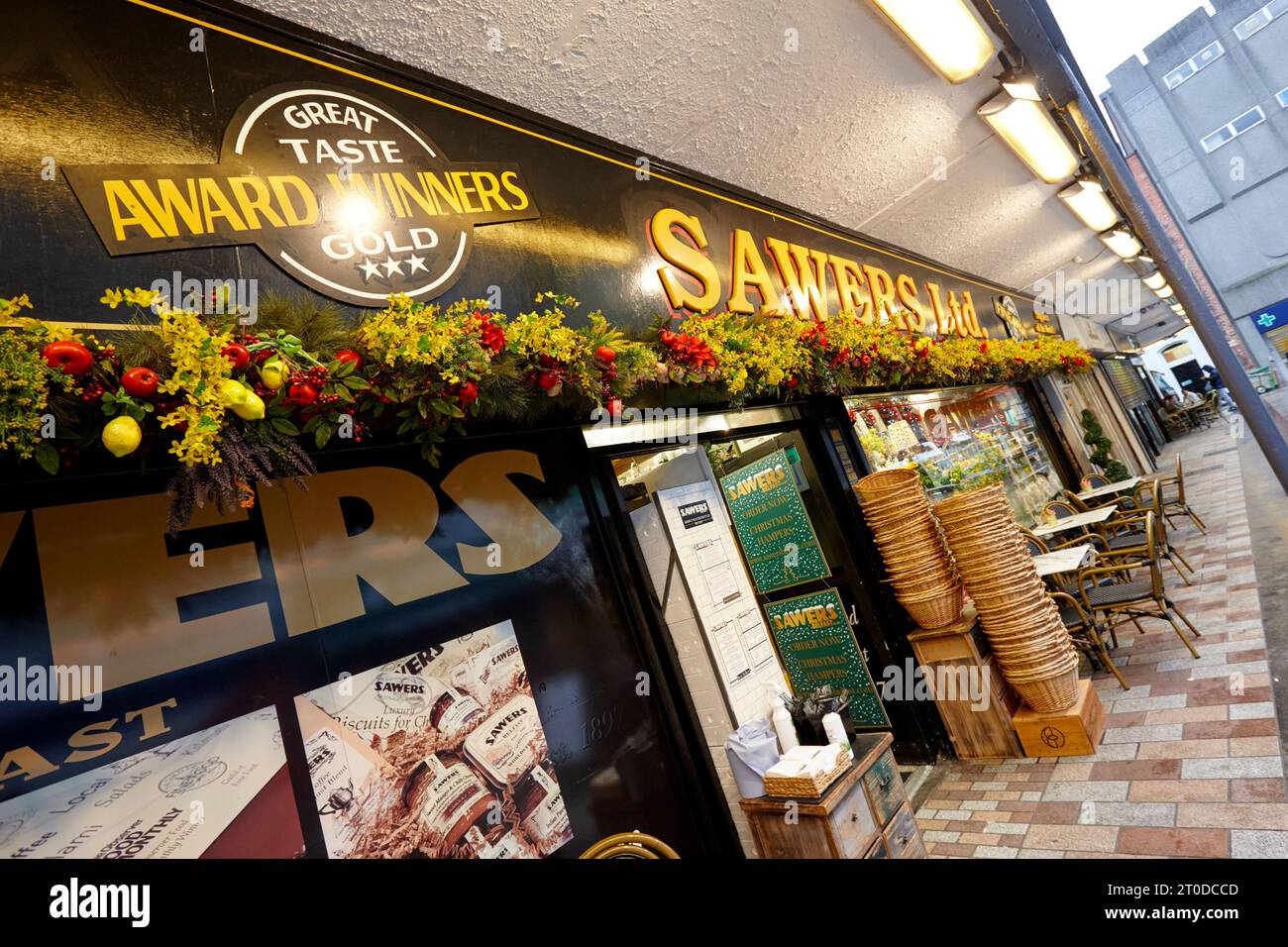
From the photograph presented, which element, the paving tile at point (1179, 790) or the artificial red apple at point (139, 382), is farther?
the paving tile at point (1179, 790)

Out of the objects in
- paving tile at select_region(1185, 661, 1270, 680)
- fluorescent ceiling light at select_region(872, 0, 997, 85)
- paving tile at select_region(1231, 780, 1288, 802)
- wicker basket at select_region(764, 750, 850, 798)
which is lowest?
paving tile at select_region(1231, 780, 1288, 802)

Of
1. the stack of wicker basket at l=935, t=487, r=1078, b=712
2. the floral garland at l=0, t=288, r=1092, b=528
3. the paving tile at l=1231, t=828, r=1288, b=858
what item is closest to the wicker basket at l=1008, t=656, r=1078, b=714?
the stack of wicker basket at l=935, t=487, r=1078, b=712

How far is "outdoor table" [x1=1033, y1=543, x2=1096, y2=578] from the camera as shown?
4316mm

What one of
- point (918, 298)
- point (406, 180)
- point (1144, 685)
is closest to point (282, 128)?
point (406, 180)

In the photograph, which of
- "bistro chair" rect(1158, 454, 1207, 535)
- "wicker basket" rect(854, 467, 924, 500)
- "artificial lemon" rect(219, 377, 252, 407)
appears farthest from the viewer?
"bistro chair" rect(1158, 454, 1207, 535)

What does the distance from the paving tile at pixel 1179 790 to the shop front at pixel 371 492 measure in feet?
3.88

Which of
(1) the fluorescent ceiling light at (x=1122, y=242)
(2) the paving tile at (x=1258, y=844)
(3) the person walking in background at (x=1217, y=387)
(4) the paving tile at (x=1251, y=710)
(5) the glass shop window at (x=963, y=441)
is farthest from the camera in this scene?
(3) the person walking in background at (x=1217, y=387)

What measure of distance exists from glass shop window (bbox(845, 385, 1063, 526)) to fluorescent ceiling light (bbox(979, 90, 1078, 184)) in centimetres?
222

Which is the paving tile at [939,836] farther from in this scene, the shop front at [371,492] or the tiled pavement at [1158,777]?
the shop front at [371,492]

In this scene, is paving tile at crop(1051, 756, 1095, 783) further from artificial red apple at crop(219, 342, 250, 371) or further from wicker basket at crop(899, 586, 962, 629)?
artificial red apple at crop(219, 342, 250, 371)

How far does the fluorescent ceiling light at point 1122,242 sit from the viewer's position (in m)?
8.73

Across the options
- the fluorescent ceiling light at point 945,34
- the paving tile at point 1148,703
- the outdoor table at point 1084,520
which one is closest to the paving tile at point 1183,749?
the paving tile at point 1148,703

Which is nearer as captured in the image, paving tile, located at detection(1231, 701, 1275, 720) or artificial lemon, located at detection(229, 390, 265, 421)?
artificial lemon, located at detection(229, 390, 265, 421)

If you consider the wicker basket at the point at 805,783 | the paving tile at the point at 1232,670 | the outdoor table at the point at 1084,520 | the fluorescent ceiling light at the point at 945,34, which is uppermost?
the fluorescent ceiling light at the point at 945,34
